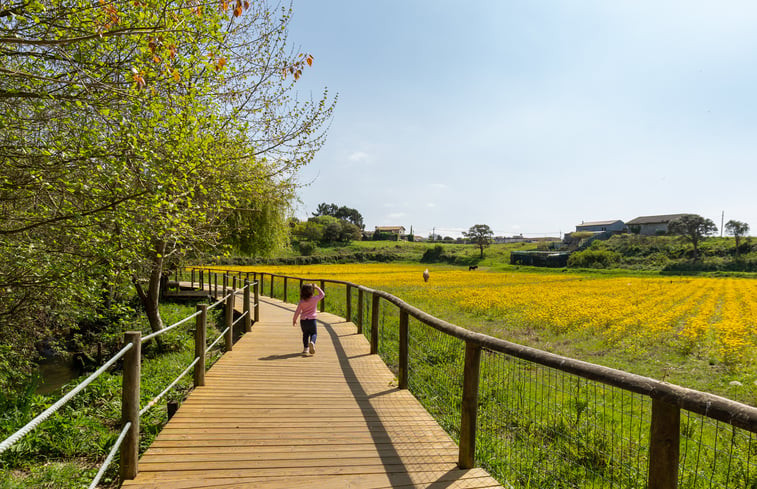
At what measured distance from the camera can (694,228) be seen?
57.2 meters

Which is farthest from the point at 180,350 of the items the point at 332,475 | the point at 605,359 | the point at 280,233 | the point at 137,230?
the point at 605,359

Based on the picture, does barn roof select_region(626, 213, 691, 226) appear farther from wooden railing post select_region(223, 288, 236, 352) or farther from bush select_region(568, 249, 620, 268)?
wooden railing post select_region(223, 288, 236, 352)

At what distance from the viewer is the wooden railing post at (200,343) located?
179 inches

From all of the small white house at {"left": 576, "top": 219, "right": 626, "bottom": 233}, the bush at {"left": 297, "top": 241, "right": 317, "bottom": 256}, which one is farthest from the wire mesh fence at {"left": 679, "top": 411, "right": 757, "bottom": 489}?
the small white house at {"left": 576, "top": 219, "right": 626, "bottom": 233}

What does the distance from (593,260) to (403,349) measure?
189 feet

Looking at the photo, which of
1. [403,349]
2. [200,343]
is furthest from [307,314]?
[403,349]

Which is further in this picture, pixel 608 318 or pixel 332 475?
pixel 608 318

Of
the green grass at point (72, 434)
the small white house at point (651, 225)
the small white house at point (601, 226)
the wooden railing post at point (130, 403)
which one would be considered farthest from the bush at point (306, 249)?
the small white house at point (601, 226)

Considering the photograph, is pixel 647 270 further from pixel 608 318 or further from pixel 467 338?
pixel 467 338

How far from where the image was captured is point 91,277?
5582 mm

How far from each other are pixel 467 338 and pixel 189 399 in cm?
305

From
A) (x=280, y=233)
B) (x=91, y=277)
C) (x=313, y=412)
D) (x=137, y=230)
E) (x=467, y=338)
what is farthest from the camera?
(x=280, y=233)

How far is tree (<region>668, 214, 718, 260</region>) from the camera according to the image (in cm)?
5722

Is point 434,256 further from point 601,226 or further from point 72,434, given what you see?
point 601,226
